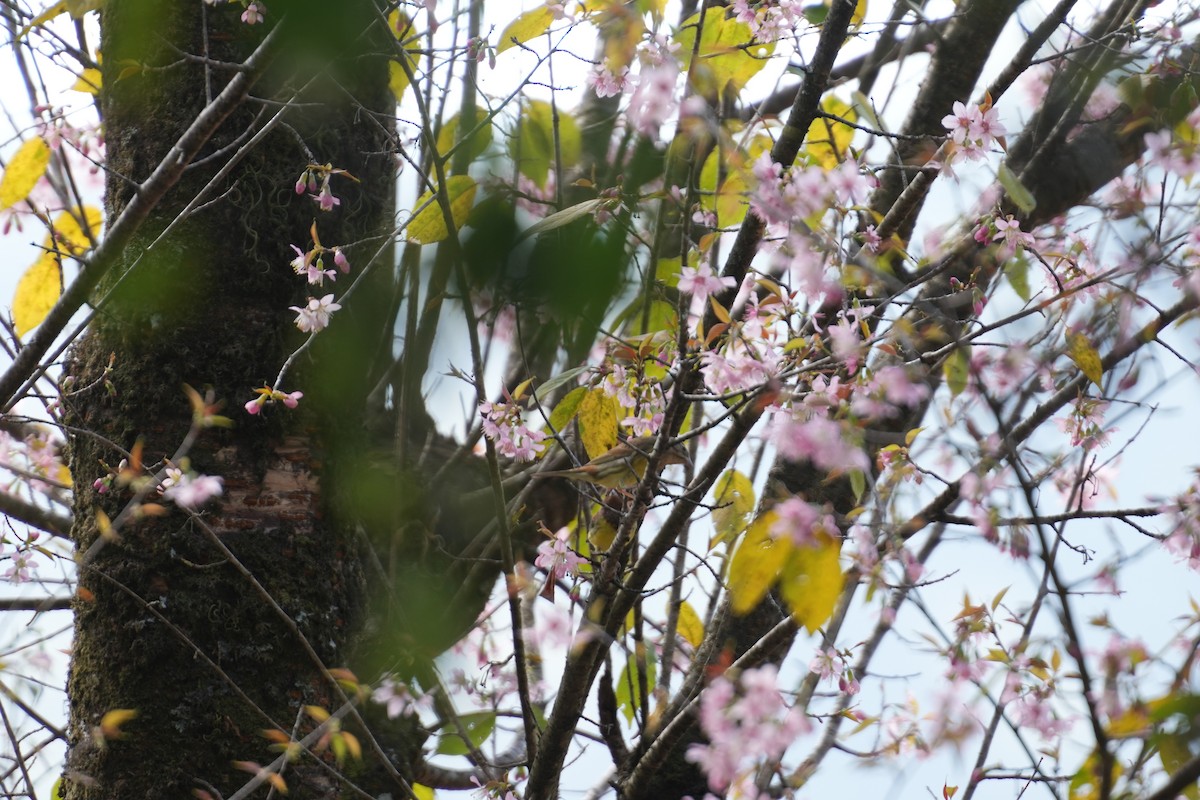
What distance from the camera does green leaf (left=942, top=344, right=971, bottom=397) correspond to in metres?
1.16

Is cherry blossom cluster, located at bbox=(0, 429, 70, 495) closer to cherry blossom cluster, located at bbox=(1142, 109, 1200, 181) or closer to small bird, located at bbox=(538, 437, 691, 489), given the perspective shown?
small bird, located at bbox=(538, 437, 691, 489)

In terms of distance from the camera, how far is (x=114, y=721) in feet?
5.01

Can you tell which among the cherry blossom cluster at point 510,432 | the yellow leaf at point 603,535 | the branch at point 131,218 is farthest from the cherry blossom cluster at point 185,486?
the yellow leaf at point 603,535

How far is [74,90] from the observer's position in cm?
200

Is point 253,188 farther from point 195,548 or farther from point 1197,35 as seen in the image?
point 1197,35

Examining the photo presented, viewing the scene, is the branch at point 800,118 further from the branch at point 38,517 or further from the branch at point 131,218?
the branch at point 38,517

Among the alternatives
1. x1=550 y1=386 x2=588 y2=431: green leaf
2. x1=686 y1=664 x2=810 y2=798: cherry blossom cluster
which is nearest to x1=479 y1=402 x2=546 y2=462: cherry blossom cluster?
x1=550 y1=386 x2=588 y2=431: green leaf

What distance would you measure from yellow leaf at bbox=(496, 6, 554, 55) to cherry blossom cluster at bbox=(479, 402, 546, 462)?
1.97 ft

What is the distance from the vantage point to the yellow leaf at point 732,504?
163cm

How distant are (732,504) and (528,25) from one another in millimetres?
850

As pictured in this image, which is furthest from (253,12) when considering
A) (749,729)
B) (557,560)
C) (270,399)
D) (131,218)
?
(749,729)

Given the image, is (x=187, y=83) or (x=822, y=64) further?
(x=187, y=83)

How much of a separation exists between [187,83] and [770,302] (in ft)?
3.89

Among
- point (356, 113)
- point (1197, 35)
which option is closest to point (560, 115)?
point (356, 113)
